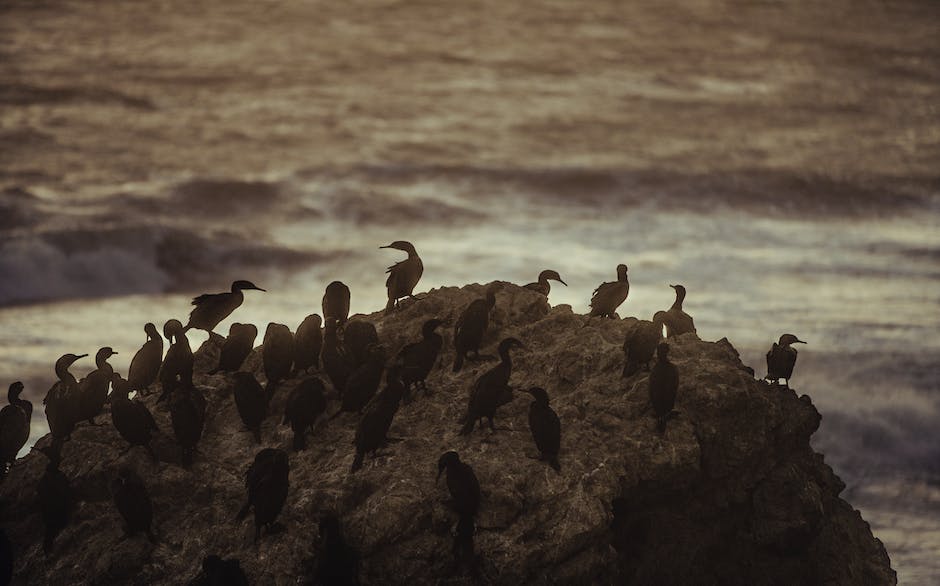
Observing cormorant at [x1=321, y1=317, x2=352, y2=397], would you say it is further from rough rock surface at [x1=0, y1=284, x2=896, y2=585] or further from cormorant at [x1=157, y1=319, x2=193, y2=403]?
cormorant at [x1=157, y1=319, x2=193, y2=403]

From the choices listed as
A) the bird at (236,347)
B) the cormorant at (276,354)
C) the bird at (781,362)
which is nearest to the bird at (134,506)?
the cormorant at (276,354)

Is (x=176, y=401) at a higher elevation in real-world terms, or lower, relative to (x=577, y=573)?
higher

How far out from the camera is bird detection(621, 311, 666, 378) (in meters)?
15.4

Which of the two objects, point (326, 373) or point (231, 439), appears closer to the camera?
point (231, 439)

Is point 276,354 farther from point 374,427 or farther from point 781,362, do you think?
point 781,362

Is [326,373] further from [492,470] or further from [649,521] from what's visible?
[649,521]

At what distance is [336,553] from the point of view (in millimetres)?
12969

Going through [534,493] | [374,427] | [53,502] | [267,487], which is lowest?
[53,502]

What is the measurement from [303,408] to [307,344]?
218cm

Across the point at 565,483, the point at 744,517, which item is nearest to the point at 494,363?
the point at 565,483

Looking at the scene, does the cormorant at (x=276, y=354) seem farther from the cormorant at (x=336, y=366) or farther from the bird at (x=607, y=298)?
the bird at (x=607, y=298)

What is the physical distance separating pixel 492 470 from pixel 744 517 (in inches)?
145

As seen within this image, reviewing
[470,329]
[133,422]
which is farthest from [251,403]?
[470,329]

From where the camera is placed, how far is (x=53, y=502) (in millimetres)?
14422
